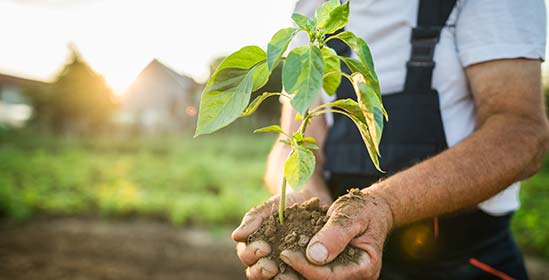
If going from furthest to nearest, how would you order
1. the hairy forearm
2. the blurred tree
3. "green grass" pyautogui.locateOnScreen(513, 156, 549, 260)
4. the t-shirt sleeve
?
1. the blurred tree
2. "green grass" pyautogui.locateOnScreen(513, 156, 549, 260)
3. the t-shirt sleeve
4. the hairy forearm

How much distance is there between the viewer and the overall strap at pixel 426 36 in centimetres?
146

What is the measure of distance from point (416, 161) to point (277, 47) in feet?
3.04

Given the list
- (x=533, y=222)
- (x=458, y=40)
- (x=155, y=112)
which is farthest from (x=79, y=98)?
(x=458, y=40)

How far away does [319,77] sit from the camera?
87cm

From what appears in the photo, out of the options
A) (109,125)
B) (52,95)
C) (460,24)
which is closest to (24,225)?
(460,24)

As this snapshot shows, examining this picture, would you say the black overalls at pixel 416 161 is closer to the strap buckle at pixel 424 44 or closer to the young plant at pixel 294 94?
the strap buckle at pixel 424 44

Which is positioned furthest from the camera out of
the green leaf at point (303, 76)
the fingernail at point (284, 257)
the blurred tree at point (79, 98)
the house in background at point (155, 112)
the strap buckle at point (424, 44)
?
the blurred tree at point (79, 98)

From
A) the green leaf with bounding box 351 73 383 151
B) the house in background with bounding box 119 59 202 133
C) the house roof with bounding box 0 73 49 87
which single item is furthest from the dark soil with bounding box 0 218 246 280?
the house roof with bounding box 0 73 49 87

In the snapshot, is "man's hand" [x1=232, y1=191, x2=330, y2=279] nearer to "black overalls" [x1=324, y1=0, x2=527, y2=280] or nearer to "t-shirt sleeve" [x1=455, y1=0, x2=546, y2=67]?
"black overalls" [x1=324, y1=0, x2=527, y2=280]

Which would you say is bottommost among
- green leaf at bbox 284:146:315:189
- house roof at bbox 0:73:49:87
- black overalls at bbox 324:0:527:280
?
house roof at bbox 0:73:49:87

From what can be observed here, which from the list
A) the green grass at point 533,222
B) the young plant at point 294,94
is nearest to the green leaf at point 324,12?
the young plant at point 294,94

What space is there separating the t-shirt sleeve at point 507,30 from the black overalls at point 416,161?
0.14m

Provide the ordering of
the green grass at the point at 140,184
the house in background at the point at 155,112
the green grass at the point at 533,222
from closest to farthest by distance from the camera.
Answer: the green grass at the point at 533,222 → the green grass at the point at 140,184 → the house in background at the point at 155,112

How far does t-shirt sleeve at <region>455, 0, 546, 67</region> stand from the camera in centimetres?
136
